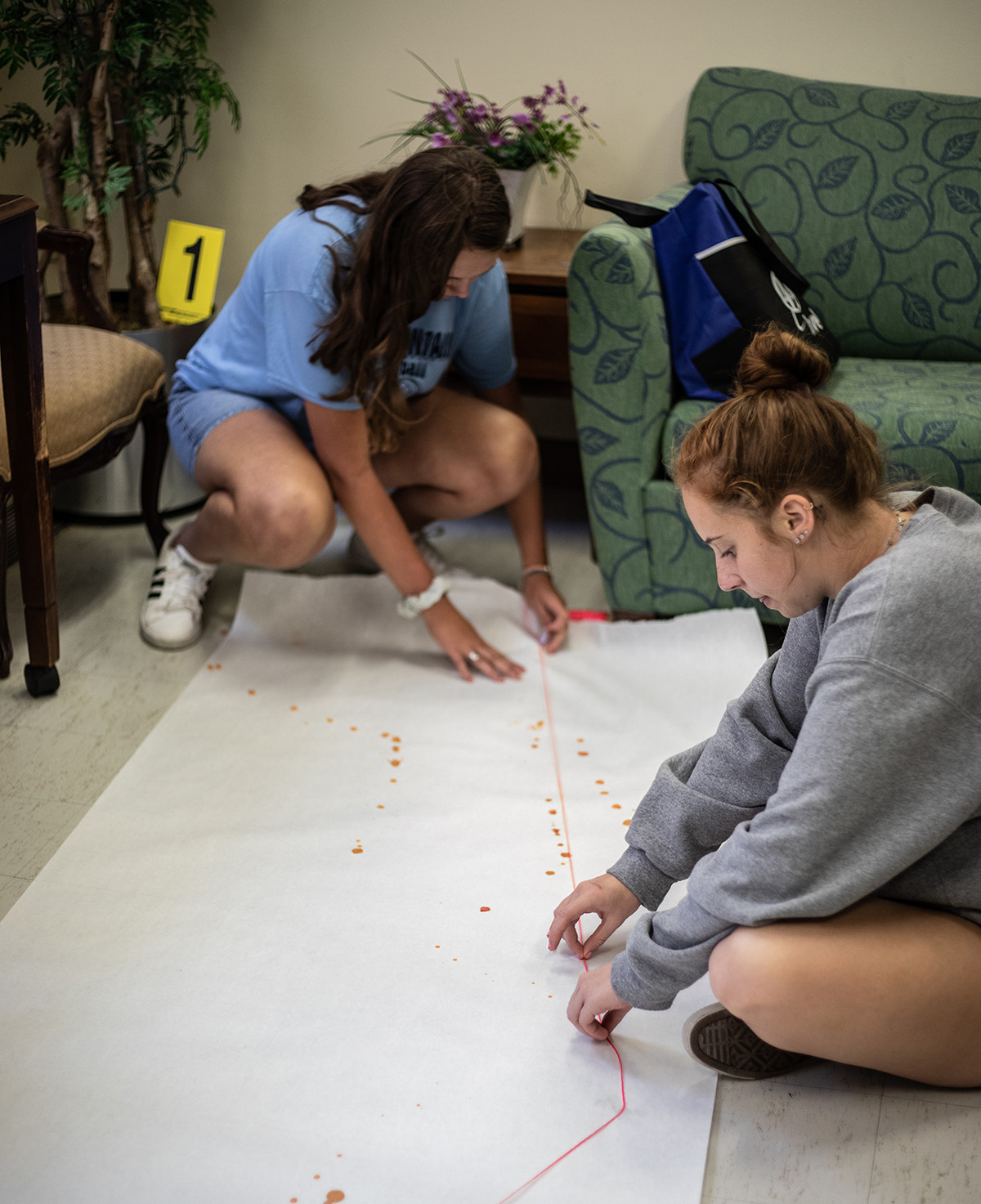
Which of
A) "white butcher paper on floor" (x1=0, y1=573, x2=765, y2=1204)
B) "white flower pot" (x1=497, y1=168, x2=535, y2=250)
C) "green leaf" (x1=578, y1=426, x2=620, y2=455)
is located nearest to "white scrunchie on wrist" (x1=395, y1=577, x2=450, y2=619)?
"white butcher paper on floor" (x1=0, y1=573, x2=765, y2=1204)

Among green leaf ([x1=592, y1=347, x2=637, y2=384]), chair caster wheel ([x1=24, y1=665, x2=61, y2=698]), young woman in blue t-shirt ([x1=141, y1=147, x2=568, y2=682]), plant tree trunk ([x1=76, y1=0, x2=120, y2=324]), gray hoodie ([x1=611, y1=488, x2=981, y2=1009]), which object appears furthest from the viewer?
plant tree trunk ([x1=76, y1=0, x2=120, y2=324])

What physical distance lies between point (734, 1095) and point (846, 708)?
427 millimetres

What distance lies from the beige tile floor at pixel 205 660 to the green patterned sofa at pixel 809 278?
0.84 ft

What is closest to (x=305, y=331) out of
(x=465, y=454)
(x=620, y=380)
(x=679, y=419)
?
(x=465, y=454)

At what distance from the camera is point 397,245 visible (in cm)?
146

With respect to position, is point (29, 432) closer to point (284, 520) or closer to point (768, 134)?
point (284, 520)

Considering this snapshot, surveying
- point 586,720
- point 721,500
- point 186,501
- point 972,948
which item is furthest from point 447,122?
point 972,948

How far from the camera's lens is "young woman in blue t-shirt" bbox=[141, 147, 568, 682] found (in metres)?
1.46

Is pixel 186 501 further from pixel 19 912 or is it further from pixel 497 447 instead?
pixel 19 912

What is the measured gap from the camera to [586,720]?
1575 millimetres

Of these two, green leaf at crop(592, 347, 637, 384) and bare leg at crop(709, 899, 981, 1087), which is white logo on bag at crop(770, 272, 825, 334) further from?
bare leg at crop(709, 899, 981, 1087)

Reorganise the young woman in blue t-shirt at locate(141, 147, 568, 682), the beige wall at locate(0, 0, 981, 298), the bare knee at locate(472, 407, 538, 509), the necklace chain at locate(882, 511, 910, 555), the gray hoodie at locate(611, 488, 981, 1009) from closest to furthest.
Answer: the gray hoodie at locate(611, 488, 981, 1009), the necklace chain at locate(882, 511, 910, 555), the young woman in blue t-shirt at locate(141, 147, 568, 682), the bare knee at locate(472, 407, 538, 509), the beige wall at locate(0, 0, 981, 298)

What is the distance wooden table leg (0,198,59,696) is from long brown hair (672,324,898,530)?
2.86 ft

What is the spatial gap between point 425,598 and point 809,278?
100 cm
